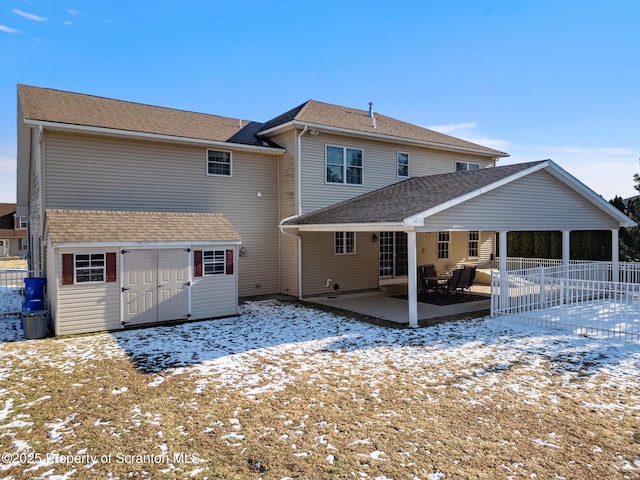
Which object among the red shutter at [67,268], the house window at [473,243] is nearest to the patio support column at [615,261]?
the house window at [473,243]

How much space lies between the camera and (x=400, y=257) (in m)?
16.5

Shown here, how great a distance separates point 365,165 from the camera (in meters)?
14.9

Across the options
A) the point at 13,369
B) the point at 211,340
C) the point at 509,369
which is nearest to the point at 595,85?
the point at 509,369

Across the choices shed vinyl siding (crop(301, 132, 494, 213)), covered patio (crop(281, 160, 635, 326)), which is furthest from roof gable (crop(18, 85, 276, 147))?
covered patio (crop(281, 160, 635, 326))

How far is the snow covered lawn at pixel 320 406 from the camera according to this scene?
12.9 ft

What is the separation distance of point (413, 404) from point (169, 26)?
1330 cm

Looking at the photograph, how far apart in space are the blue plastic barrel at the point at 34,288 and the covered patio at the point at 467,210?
668cm

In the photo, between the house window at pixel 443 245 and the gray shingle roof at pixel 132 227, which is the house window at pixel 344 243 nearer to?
the gray shingle roof at pixel 132 227

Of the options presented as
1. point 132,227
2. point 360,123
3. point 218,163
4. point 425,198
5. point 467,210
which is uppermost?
point 360,123

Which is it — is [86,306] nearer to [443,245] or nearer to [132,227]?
[132,227]

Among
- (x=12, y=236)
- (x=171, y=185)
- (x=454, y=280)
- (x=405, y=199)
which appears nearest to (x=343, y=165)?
(x=405, y=199)

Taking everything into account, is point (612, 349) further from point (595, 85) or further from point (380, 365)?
point (595, 85)

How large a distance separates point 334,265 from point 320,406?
9.12 metres

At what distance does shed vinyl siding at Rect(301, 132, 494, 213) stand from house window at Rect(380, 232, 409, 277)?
2200 millimetres
